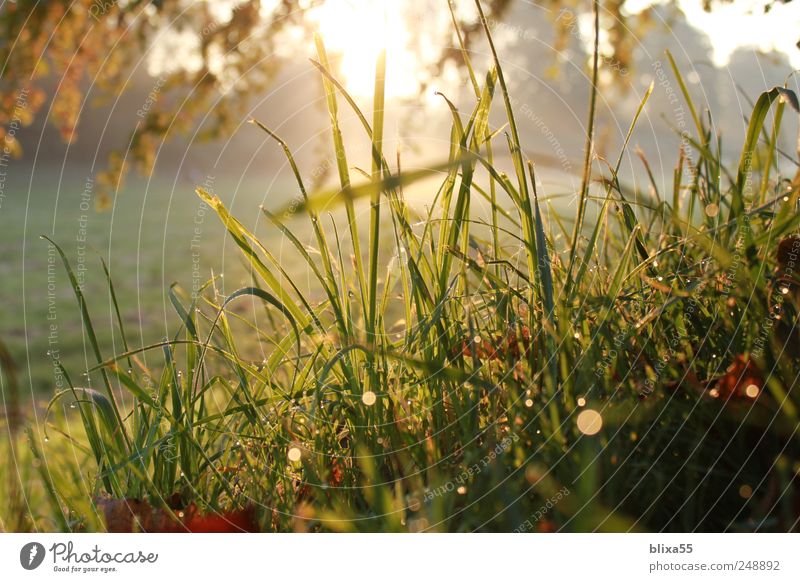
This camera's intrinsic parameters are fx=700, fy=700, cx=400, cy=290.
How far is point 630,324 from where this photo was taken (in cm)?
72

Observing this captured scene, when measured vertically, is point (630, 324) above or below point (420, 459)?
above

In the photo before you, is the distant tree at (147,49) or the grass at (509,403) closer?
the grass at (509,403)

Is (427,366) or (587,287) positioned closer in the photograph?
(427,366)

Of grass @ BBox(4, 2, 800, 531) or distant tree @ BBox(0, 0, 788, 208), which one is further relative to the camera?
distant tree @ BBox(0, 0, 788, 208)

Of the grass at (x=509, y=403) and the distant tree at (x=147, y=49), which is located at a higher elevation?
the distant tree at (x=147, y=49)

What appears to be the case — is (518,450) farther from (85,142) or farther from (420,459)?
(85,142)

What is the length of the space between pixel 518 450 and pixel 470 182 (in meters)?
0.27

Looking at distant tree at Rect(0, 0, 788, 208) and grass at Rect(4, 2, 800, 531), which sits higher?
distant tree at Rect(0, 0, 788, 208)

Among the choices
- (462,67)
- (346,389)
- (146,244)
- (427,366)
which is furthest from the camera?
(146,244)

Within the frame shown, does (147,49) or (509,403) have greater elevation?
(147,49)

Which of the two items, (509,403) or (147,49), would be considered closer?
(509,403)

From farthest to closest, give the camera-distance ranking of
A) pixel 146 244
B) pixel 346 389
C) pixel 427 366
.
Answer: pixel 146 244
pixel 346 389
pixel 427 366
